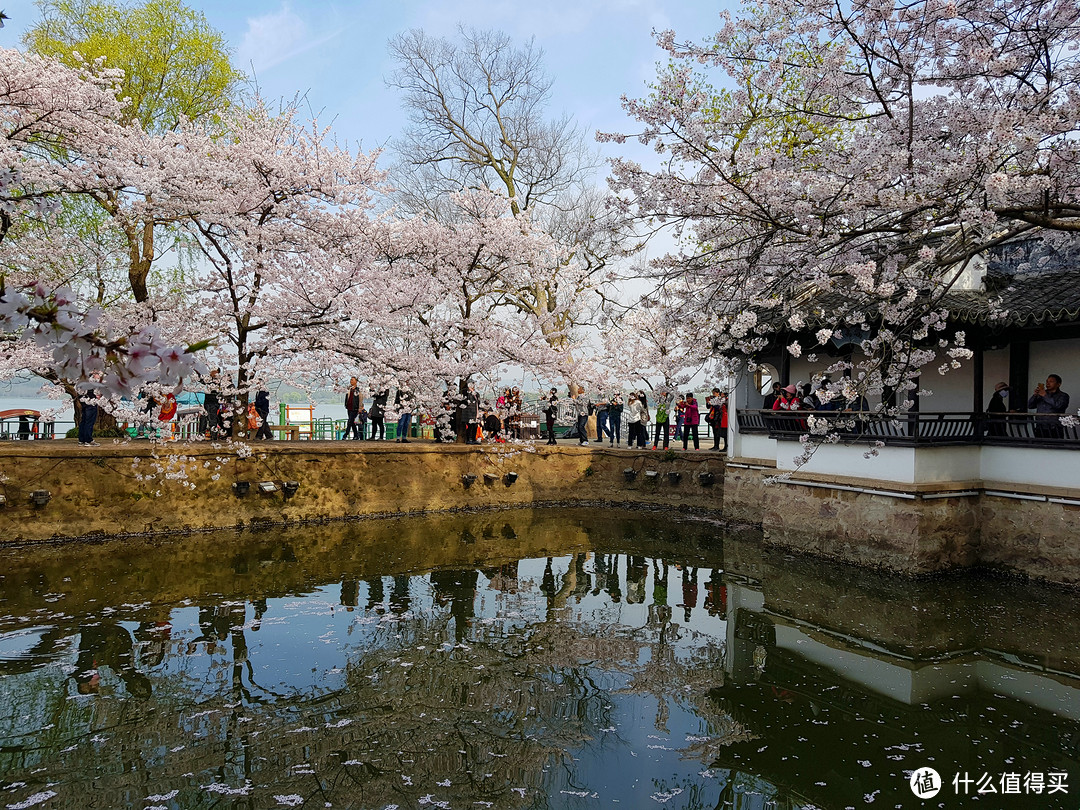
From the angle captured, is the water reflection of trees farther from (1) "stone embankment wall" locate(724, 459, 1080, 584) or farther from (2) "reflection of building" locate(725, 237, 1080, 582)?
(2) "reflection of building" locate(725, 237, 1080, 582)

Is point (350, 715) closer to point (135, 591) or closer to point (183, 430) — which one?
point (135, 591)

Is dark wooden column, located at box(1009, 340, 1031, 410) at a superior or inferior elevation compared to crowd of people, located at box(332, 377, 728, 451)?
superior

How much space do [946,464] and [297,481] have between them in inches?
451

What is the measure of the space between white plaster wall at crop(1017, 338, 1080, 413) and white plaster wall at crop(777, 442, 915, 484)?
8.76 ft

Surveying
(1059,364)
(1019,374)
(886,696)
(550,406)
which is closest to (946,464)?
(1019,374)

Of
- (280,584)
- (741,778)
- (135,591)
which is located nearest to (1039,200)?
(741,778)

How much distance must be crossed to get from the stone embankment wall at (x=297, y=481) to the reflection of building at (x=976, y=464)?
4397 millimetres

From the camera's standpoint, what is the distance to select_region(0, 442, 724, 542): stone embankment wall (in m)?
12.0

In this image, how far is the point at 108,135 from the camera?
41.9 feet

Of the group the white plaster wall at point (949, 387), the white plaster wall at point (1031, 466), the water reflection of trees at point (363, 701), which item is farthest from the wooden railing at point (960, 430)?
the water reflection of trees at point (363, 701)

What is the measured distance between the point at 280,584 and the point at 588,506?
30.2 feet

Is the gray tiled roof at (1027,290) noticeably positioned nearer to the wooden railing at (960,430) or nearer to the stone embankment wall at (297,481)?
the wooden railing at (960,430)

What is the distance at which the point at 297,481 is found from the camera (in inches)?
566

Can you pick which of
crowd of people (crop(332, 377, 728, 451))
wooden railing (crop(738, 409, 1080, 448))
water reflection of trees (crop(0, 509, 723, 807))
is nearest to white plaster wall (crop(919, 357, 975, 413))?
wooden railing (crop(738, 409, 1080, 448))
